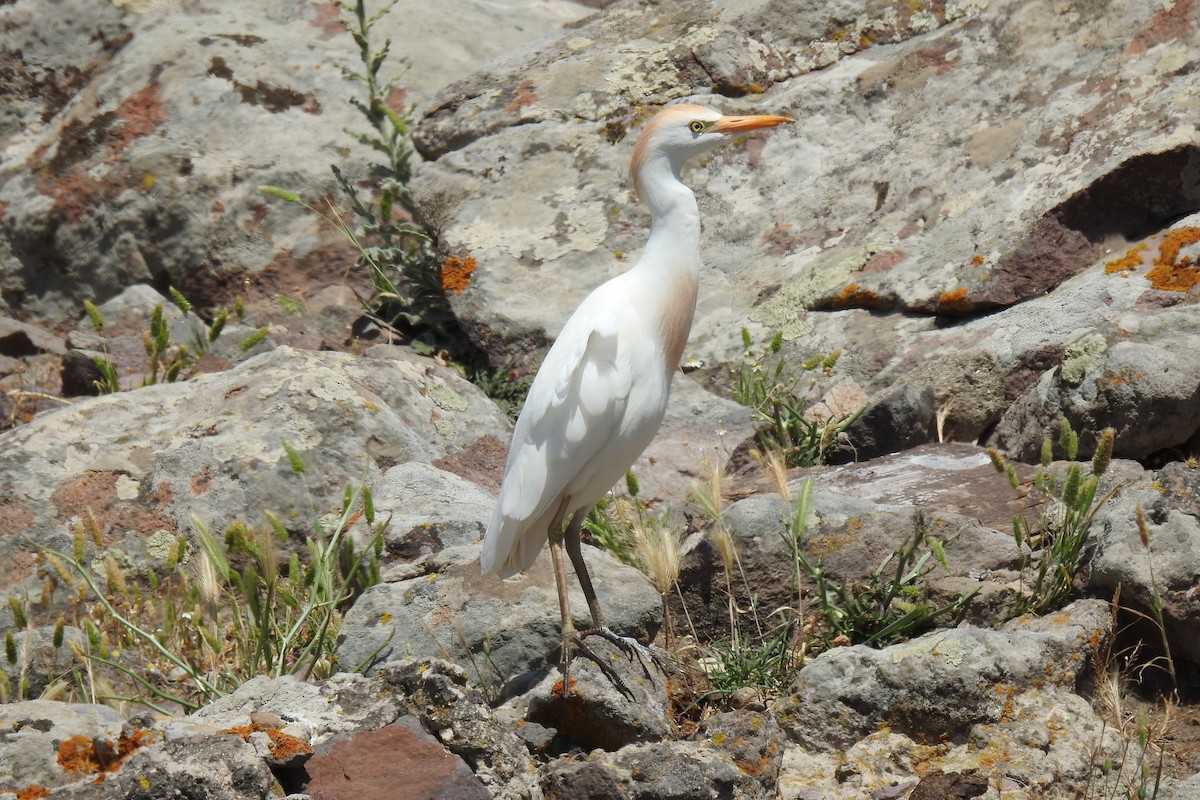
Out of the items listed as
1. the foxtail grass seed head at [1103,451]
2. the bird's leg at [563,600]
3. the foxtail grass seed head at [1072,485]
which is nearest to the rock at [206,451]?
the bird's leg at [563,600]

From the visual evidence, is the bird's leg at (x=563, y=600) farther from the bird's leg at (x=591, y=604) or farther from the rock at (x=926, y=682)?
the rock at (x=926, y=682)

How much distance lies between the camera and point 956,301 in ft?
21.0

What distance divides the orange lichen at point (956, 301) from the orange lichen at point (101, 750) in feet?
14.6

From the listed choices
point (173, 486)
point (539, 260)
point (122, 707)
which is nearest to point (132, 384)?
point (173, 486)

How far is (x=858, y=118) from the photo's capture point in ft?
25.5

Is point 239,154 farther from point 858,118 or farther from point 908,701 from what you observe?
point 908,701

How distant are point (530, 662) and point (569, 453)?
0.74 metres

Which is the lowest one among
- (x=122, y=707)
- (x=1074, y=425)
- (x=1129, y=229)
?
(x=122, y=707)

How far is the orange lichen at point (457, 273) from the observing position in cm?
757

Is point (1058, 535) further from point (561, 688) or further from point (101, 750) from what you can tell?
point (101, 750)

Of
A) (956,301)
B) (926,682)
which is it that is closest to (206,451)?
(926,682)

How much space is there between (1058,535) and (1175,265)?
80.0 inches

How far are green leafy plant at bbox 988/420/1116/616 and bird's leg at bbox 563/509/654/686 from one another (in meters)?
1.31

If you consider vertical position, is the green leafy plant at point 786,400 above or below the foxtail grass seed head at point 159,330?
below
